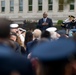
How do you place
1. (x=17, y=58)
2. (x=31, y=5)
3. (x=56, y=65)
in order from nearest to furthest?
(x=56, y=65) < (x=17, y=58) < (x=31, y=5)

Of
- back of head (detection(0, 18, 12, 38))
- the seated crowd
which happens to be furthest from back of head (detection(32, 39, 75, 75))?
back of head (detection(0, 18, 12, 38))

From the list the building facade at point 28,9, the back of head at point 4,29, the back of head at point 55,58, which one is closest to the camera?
the back of head at point 55,58

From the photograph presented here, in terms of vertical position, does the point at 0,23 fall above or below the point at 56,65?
above

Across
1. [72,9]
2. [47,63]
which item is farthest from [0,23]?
[72,9]

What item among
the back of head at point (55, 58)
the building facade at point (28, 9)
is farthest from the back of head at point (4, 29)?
the building facade at point (28, 9)

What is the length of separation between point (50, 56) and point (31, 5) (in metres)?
67.3

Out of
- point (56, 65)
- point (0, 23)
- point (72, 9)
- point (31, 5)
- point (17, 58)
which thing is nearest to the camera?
point (56, 65)

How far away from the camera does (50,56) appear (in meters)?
2.95

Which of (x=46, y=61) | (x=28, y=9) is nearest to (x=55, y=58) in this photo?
(x=46, y=61)

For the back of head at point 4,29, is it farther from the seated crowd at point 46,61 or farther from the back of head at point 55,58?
the back of head at point 55,58

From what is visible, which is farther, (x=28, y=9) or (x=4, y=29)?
(x=28, y=9)

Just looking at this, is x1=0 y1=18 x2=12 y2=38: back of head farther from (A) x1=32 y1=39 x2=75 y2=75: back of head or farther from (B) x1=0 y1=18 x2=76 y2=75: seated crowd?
(A) x1=32 y1=39 x2=75 y2=75: back of head

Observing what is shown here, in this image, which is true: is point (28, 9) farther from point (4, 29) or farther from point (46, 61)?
point (46, 61)

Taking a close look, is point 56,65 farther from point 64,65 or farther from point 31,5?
point 31,5
